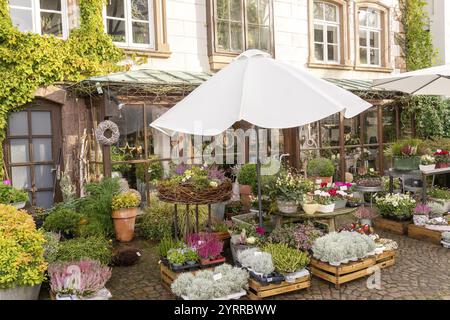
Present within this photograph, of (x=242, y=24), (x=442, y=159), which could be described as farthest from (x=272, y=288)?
(x=242, y=24)

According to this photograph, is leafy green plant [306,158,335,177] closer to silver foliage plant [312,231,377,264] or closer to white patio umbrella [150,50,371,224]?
silver foliage plant [312,231,377,264]


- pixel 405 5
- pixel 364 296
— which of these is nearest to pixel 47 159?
pixel 364 296

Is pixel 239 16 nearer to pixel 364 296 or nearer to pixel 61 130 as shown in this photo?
pixel 61 130

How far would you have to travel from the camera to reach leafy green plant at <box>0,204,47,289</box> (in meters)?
3.82

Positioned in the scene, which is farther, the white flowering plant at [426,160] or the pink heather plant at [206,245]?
the white flowering plant at [426,160]

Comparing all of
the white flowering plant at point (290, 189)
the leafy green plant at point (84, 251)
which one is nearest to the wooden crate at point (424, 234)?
the white flowering plant at point (290, 189)

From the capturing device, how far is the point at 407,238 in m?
6.52

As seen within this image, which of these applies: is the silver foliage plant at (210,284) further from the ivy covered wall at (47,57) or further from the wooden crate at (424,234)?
the ivy covered wall at (47,57)

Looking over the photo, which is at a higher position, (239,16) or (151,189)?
(239,16)

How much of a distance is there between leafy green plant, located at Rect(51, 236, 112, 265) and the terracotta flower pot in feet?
4.07

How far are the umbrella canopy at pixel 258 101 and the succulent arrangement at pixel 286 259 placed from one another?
145 centimetres

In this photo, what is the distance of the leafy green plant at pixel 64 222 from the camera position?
20.1 ft

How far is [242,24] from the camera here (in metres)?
9.54

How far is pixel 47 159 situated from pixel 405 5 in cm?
1119
